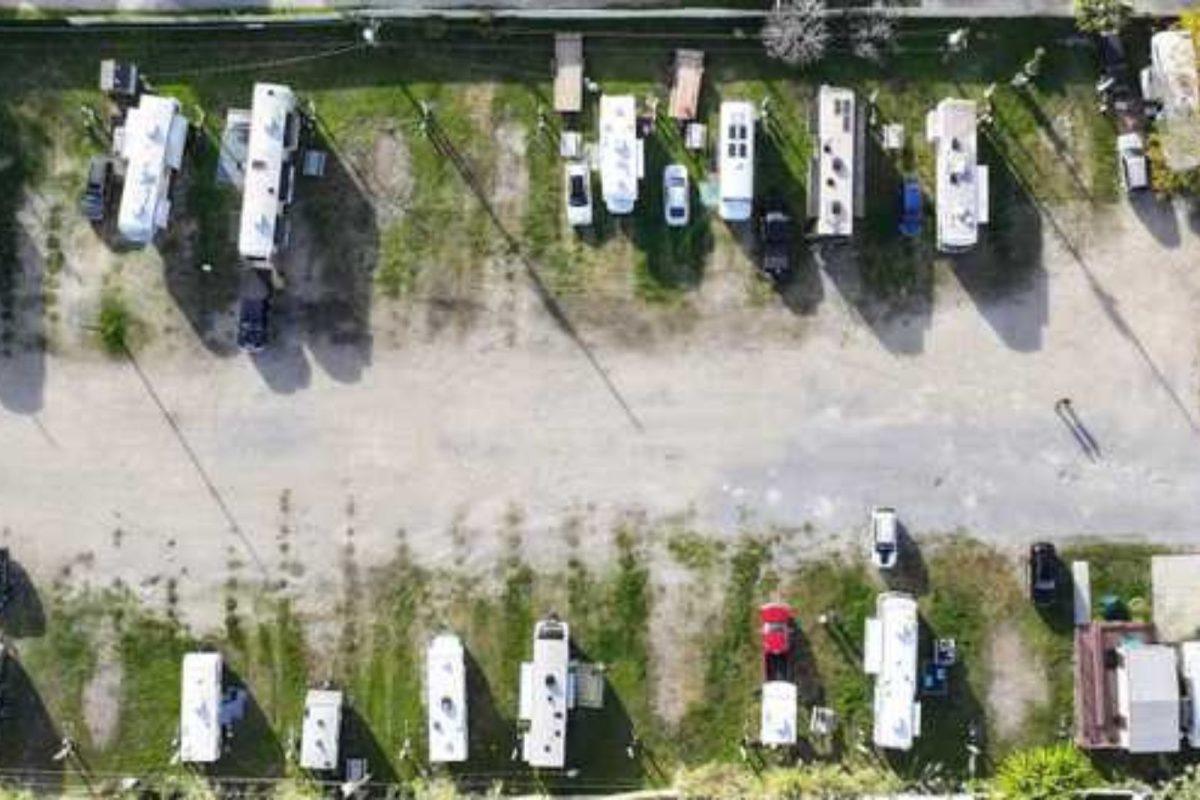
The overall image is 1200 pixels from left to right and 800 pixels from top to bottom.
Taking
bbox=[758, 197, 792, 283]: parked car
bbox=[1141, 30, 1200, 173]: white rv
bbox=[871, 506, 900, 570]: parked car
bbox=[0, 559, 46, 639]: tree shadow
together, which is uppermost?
bbox=[1141, 30, 1200, 173]: white rv

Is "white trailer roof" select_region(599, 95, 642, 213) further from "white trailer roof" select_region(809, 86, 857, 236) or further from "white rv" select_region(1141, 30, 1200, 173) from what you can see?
"white rv" select_region(1141, 30, 1200, 173)

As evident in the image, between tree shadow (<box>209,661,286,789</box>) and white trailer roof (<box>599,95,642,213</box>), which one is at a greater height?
white trailer roof (<box>599,95,642,213</box>)

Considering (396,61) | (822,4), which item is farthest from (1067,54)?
(396,61)

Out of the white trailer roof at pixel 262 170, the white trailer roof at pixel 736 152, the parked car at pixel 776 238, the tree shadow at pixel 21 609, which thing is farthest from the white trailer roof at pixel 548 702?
the tree shadow at pixel 21 609

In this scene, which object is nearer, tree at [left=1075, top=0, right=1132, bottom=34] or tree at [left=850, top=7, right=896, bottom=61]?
tree at [left=1075, top=0, right=1132, bottom=34]

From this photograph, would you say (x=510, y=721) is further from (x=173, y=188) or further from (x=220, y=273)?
(x=173, y=188)

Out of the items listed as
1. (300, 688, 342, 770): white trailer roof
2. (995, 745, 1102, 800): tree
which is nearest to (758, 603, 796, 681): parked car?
(995, 745, 1102, 800): tree
